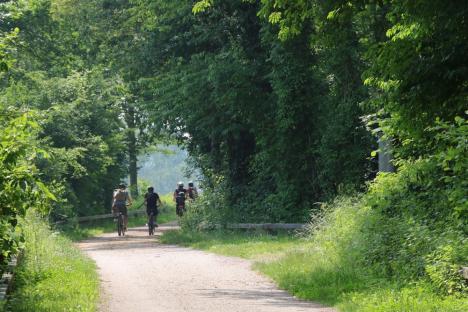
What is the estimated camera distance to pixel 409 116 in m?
16.5

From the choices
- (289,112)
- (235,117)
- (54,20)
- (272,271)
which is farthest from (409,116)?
(54,20)

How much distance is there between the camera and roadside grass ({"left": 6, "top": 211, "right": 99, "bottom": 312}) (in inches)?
531

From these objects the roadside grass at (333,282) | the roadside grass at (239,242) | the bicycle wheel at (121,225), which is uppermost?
the bicycle wheel at (121,225)

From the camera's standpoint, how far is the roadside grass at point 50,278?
44.3ft

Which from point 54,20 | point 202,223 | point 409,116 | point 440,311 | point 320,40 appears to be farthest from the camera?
point 54,20

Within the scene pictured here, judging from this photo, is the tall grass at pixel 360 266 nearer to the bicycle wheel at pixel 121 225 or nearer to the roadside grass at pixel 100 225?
the bicycle wheel at pixel 121 225

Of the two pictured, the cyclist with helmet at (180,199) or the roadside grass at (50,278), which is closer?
the roadside grass at (50,278)

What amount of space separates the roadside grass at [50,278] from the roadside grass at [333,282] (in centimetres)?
337

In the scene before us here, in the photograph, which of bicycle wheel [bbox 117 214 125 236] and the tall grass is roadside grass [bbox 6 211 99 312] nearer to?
the tall grass

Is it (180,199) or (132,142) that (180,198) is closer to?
(180,199)

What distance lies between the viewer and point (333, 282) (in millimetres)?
15875

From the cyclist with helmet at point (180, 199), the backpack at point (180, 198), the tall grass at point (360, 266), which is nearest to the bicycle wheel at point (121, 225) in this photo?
the cyclist with helmet at point (180, 199)

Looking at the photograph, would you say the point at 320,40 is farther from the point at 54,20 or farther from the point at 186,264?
the point at 54,20

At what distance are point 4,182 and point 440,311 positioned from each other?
5.52 meters
